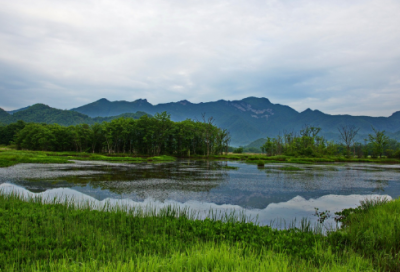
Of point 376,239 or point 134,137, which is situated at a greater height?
point 134,137

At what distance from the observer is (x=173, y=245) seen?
5383mm

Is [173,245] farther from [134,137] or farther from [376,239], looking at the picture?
[134,137]

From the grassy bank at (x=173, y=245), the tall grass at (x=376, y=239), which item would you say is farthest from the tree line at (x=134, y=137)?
the grassy bank at (x=173, y=245)

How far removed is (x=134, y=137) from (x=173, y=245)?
7508cm

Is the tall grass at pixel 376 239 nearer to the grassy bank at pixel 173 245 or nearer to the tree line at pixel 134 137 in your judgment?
the grassy bank at pixel 173 245

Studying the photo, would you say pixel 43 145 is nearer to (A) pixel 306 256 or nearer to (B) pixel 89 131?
(B) pixel 89 131

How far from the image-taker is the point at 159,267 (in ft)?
12.6

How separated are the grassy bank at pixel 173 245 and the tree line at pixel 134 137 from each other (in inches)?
2551

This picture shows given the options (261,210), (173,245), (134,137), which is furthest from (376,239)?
(134,137)

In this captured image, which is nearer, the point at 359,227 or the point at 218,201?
the point at 359,227

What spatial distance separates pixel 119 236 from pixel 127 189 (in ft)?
31.1

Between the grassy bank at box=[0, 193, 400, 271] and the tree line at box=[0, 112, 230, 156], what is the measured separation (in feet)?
213

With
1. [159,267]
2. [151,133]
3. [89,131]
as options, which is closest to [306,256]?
[159,267]

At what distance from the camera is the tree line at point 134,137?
74500mm
